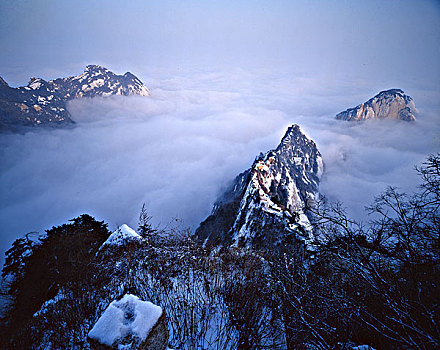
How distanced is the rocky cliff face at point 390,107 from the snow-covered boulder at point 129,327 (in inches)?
8118

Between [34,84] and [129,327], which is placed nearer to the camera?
[129,327]

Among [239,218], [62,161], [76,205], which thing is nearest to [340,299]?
[239,218]

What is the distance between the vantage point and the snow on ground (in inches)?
95.3

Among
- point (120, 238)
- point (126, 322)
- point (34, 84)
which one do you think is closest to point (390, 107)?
point (120, 238)

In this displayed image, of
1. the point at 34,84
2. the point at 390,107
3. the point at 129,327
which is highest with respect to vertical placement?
the point at 390,107

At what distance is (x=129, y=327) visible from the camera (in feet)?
8.22

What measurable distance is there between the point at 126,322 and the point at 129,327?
0.11 meters

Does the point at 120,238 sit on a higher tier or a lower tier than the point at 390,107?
Result: lower

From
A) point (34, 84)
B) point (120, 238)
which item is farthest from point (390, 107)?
point (34, 84)

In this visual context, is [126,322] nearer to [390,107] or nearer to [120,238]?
[120,238]

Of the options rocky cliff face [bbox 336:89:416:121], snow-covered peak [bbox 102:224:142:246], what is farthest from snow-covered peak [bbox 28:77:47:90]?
rocky cliff face [bbox 336:89:416:121]

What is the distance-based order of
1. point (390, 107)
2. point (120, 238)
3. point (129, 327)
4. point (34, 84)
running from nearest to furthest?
Answer: point (129, 327)
point (120, 238)
point (390, 107)
point (34, 84)

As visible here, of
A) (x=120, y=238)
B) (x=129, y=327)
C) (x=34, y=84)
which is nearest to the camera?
(x=129, y=327)

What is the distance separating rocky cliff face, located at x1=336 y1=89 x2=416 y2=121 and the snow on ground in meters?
206
